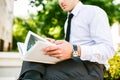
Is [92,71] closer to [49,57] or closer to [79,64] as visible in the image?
[79,64]

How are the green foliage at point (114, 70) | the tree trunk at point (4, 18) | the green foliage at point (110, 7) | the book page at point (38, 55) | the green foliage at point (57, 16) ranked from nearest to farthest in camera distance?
the book page at point (38, 55) < the green foliage at point (114, 70) < the tree trunk at point (4, 18) < the green foliage at point (57, 16) < the green foliage at point (110, 7)

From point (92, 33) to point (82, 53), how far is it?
0.44 feet

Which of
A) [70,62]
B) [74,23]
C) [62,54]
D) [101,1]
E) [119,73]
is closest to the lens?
[62,54]

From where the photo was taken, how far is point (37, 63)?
1414 mm

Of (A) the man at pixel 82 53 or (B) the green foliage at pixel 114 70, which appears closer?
(A) the man at pixel 82 53

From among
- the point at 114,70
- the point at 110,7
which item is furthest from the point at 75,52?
the point at 110,7

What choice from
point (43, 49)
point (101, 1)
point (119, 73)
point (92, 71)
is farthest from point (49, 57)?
point (101, 1)

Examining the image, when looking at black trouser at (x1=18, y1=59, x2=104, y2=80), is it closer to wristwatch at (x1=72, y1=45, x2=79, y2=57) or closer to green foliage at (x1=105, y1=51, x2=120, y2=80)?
wristwatch at (x1=72, y1=45, x2=79, y2=57)

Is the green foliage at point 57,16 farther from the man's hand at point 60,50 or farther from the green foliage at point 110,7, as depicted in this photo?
Answer: the man's hand at point 60,50

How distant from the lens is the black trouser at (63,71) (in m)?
1.39

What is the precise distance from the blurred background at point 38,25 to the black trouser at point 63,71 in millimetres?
1395

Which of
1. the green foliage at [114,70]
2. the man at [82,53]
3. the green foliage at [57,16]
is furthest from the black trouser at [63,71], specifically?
the green foliage at [57,16]

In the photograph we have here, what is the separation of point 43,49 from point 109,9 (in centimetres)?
1009

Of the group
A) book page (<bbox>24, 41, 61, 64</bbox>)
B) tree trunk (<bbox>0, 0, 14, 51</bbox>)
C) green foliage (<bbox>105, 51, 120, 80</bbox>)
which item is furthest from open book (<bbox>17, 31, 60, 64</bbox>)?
tree trunk (<bbox>0, 0, 14, 51</bbox>)
